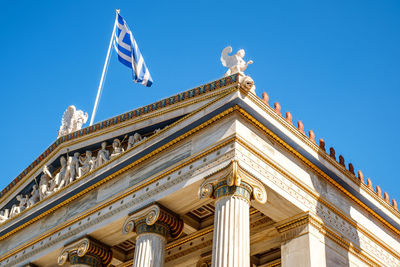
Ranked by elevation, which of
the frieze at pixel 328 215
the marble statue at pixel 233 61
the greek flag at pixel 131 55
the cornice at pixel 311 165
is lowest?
Answer: the frieze at pixel 328 215

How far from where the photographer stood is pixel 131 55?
3044cm

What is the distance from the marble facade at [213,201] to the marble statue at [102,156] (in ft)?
0.20

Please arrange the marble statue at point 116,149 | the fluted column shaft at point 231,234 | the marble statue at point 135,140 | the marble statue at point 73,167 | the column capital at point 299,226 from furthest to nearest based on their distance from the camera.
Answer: the marble statue at point 73,167
the marble statue at point 116,149
the marble statue at point 135,140
the column capital at point 299,226
the fluted column shaft at point 231,234

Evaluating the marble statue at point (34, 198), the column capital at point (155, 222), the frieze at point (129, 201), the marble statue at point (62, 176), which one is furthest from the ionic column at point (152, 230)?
the marble statue at point (34, 198)

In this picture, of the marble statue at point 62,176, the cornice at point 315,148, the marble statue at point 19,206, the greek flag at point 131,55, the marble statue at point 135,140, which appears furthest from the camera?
the marble statue at point 19,206

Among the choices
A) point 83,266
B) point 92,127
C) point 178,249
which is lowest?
point 83,266

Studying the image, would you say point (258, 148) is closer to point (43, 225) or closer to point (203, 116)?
point (203, 116)

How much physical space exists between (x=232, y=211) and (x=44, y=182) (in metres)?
13.7

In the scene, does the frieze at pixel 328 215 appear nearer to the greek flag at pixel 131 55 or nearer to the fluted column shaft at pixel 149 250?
the fluted column shaft at pixel 149 250

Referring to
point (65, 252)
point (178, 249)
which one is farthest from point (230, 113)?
point (65, 252)

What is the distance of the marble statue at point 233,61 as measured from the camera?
76.2 ft

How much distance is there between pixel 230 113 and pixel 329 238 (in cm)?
597

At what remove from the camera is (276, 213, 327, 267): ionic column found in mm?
21406

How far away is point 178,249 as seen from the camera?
26.7m
